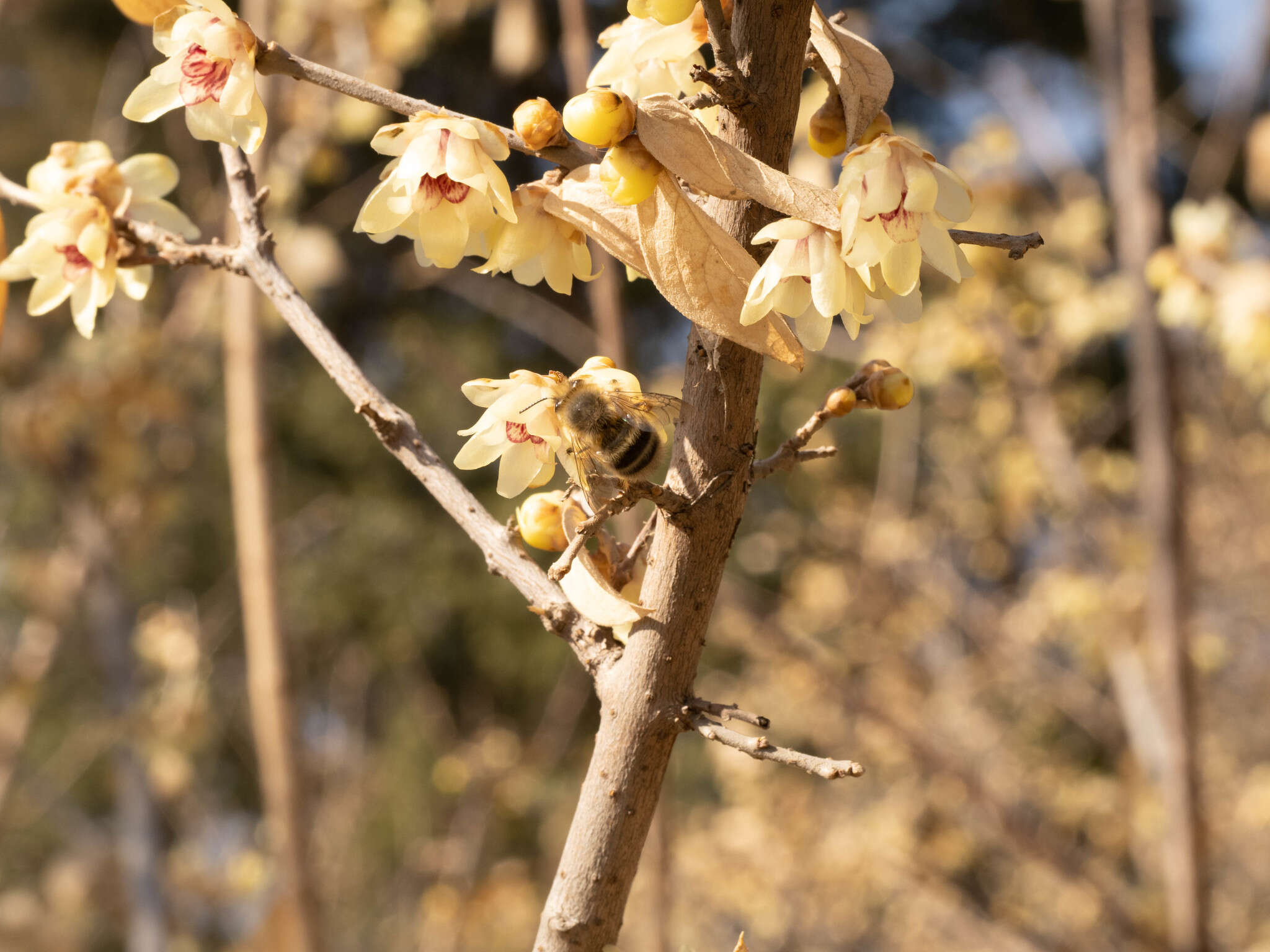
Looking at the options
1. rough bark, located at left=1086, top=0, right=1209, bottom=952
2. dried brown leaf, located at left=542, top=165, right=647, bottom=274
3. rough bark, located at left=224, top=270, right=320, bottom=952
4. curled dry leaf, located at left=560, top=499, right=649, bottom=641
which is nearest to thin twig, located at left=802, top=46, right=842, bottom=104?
dried brown leaf, located at left=542, top=165, right=647, bottom=274

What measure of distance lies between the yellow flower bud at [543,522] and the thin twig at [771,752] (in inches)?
4.4

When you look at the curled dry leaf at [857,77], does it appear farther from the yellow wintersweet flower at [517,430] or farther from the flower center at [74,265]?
the flower center at [74,265]

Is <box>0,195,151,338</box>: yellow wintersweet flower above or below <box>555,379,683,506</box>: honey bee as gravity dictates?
above

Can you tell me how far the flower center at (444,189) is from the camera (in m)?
0.40

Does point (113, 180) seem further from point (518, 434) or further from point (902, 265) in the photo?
point (902, 265)

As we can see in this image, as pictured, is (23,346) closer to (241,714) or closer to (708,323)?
(708,323)

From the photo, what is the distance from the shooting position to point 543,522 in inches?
17.6

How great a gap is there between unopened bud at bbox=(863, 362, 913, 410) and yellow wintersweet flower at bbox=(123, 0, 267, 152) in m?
0.29

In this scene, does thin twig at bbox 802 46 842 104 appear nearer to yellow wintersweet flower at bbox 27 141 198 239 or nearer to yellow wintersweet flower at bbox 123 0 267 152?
yellow wintersweet flower at bbox 123 0 267 152

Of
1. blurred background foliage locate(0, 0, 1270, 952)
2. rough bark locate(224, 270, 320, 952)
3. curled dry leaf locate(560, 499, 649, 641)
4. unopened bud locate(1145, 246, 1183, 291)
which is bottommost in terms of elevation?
blurred background foliage locate(0, 0, 1270, 952)

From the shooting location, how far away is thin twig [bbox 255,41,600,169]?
37 cm

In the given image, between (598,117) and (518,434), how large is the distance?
157mm

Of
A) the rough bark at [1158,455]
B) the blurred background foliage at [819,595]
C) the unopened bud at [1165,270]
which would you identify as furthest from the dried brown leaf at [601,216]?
the rough bark at [1158,455]

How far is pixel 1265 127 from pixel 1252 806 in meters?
1.73
